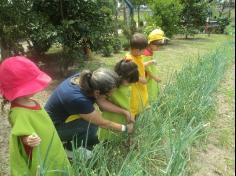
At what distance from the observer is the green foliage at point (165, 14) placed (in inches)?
520

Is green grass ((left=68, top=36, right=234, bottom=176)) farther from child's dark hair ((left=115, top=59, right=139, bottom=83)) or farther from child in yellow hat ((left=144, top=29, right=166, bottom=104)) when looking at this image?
child's dark hair ((left=115, top=59, right=139, bottom=83))

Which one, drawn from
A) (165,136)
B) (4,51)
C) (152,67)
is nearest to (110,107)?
(165,136)

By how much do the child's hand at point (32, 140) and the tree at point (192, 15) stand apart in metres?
14.2

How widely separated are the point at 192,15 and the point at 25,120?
15242mm

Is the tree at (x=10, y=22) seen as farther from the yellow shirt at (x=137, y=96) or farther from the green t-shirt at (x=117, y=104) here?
the green t-shirt at (x=117, y=104)

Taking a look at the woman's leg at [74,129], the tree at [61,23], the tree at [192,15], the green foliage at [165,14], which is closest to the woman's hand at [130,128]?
the woman's leg at [74,129]

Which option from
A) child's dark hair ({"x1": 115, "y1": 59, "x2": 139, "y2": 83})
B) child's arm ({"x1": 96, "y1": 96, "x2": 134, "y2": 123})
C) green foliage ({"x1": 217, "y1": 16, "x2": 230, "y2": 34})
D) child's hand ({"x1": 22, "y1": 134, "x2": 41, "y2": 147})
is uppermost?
child's dark hair ({"x1": 115, "y1": 59, "x2": 139, "y2": 83})

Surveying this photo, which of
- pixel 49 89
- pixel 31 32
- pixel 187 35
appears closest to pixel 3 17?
pixel 31 32

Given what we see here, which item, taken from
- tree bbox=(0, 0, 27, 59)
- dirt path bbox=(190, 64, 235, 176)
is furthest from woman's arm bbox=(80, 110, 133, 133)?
tree bbox=(0, 0, 27, 59)

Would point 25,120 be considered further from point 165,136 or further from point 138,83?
point 138,83

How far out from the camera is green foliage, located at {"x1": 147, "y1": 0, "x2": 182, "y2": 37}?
43.3ft

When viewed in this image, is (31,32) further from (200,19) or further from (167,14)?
(200,19)

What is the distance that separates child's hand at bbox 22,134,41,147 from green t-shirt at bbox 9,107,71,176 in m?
0.02

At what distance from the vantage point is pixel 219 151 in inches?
140
